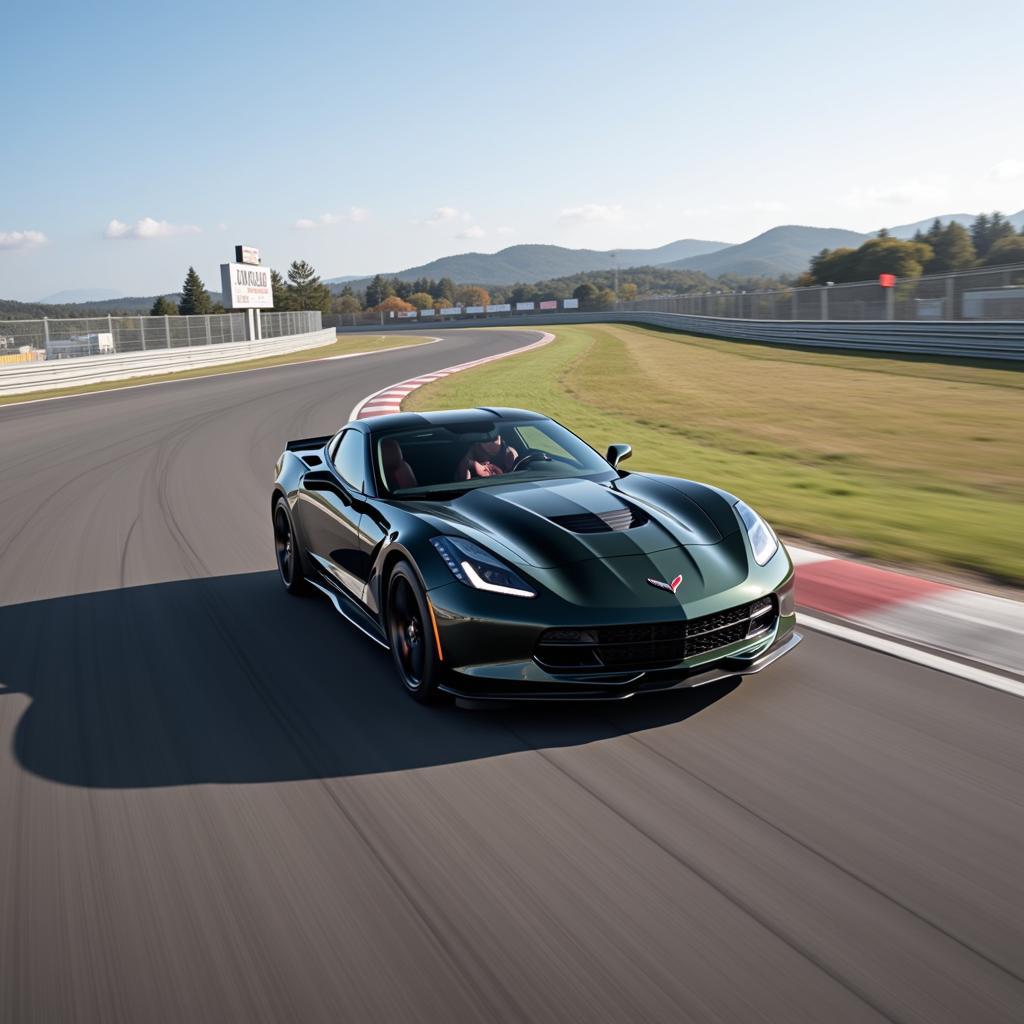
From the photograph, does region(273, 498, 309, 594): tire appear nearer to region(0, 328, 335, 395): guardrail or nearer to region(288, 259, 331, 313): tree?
region(0, 328, 335, 395): guardrail

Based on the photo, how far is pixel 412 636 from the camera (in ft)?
15.8

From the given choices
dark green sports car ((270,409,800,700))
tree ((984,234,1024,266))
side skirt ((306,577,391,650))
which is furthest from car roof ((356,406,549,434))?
tree ((984,234,1024,266))

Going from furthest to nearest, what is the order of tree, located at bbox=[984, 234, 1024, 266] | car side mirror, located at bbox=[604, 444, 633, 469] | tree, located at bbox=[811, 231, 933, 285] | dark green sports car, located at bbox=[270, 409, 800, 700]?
tree, located at bbox=[984, 234, 1024, 266] → tree, located at bbox=[811, 231, 933, 285] → car side mirror, located at bbox=[604, 444, 633, 469] → dark green sports car, located at bbox=[270, 409, 800, 700]

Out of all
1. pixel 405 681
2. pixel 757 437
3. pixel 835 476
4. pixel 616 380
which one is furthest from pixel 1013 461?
pixel 616 380

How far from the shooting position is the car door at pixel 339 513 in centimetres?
563

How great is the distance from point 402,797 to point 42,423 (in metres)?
17.6

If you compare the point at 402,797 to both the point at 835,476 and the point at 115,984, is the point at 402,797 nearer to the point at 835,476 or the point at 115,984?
the point at 115,984

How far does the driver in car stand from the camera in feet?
19.0

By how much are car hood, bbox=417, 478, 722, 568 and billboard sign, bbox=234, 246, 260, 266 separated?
58.8 metres

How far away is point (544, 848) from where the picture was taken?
337cm

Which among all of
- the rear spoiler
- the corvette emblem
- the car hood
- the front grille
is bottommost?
the front grille

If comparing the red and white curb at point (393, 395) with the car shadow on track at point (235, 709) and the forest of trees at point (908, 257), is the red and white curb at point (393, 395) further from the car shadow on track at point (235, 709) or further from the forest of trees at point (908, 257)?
the forest of trees at point (908, 257)

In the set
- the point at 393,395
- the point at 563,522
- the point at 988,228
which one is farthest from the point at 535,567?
the point at 988,228

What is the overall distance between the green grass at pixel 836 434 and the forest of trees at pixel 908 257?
54.5 m
